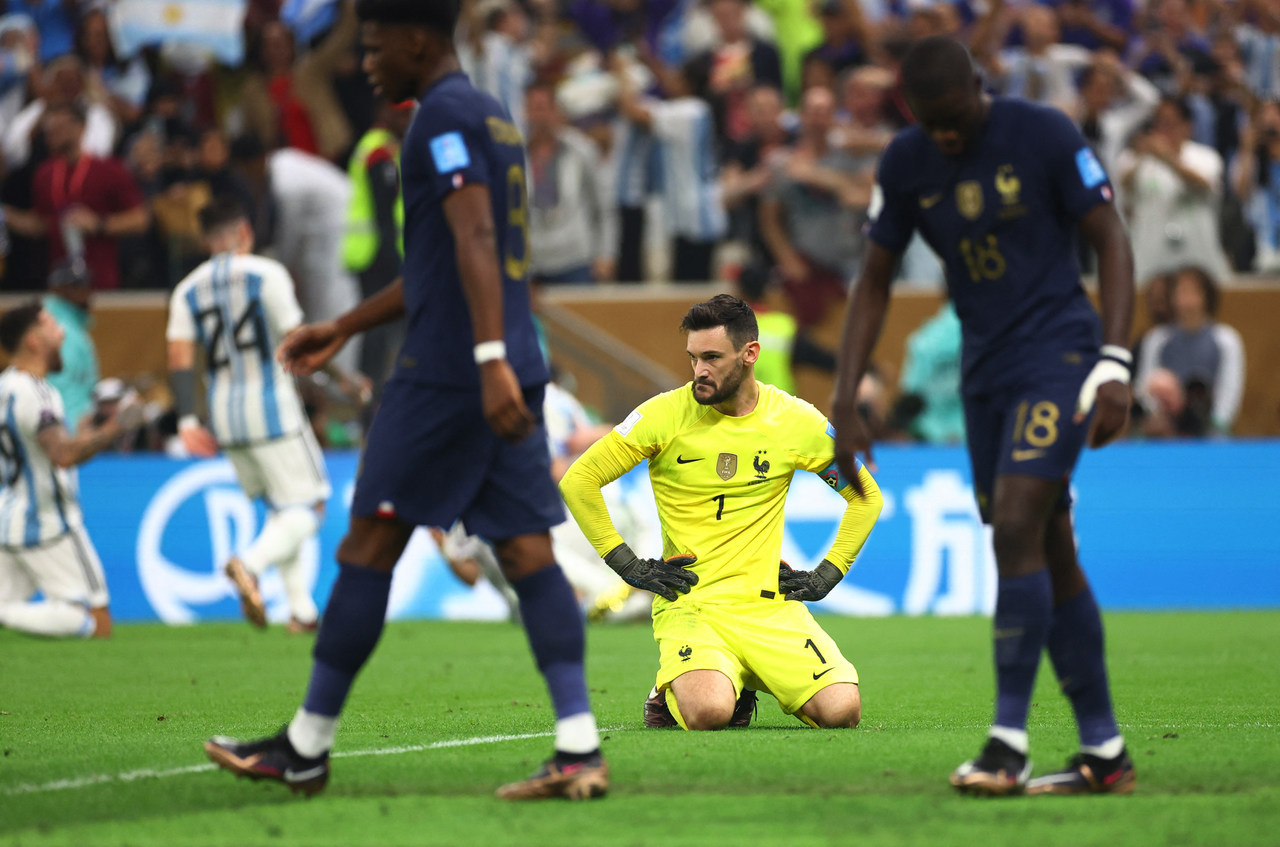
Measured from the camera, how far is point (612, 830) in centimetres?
417

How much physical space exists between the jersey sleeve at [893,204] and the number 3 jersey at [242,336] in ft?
22.6

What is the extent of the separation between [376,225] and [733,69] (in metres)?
4.58

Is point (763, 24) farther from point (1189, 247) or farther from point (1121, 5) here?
point (1189, 247)

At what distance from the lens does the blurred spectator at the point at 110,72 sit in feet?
56.6

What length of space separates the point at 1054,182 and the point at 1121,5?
47.6 feet

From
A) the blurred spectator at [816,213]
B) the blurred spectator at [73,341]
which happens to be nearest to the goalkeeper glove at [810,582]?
the blurred spectator at [73,341]

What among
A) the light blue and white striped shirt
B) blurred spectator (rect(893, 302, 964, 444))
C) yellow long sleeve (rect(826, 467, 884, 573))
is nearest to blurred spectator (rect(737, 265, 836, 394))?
blurred spectator (rect(893, 302, 964, 444))

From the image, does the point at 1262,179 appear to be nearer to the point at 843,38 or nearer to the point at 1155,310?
the point at 1155,310

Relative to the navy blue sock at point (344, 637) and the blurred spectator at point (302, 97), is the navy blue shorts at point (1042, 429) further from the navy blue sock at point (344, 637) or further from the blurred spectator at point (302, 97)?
the blurred spectator at point (302, 97)

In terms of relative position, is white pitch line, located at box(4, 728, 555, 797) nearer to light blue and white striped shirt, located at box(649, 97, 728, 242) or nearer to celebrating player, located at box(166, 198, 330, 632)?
celebrating player, located at box(166, 198, 330, 632)

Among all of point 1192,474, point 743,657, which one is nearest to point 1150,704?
point 743,657

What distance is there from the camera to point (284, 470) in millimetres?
11414

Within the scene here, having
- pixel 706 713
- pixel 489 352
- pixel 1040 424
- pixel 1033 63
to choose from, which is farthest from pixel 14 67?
pixel 1040 424

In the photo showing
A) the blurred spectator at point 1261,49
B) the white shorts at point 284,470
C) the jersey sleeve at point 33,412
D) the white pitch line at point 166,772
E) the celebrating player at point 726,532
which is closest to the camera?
the white pitch line at point 166,772
